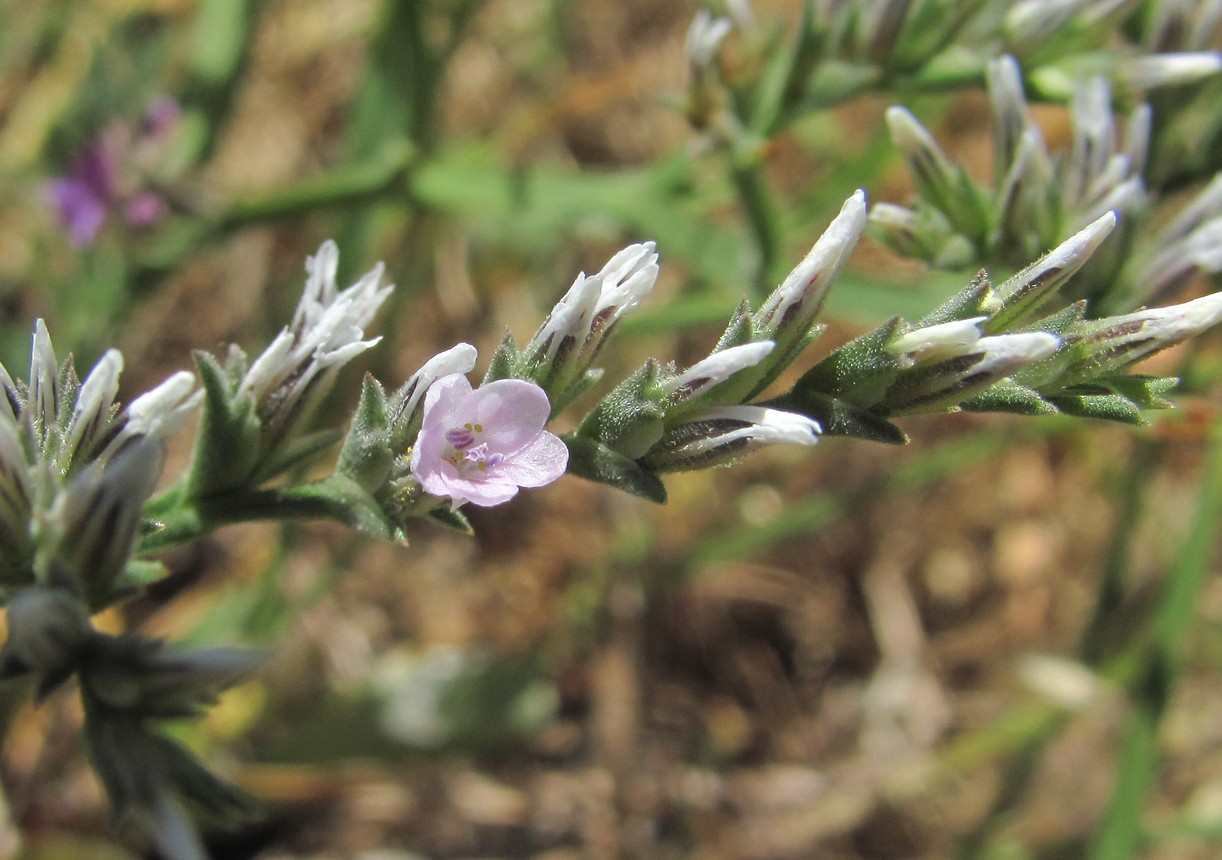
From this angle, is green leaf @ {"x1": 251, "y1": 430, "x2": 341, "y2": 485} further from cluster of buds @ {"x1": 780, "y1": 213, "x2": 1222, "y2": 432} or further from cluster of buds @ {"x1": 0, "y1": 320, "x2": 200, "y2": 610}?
cluster of buds @ {"x1": 780, "y1": 213, "x2": 1222, "y2": 432}

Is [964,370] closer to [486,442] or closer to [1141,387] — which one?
[1141,387]

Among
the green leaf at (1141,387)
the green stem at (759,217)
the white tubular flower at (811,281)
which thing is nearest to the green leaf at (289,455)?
the white tubular flower at (811,281)

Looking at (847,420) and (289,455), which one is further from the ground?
(847,420)

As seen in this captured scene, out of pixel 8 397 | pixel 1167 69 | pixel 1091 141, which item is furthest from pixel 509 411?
pixel 1167 69

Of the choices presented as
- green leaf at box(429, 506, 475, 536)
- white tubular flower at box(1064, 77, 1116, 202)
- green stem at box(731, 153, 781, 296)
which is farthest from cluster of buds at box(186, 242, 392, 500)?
white tubular flower at box(1064, 77, 1116, 202)

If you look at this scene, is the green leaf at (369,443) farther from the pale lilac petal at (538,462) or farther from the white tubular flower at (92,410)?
the white tubular flower at (92,410)
